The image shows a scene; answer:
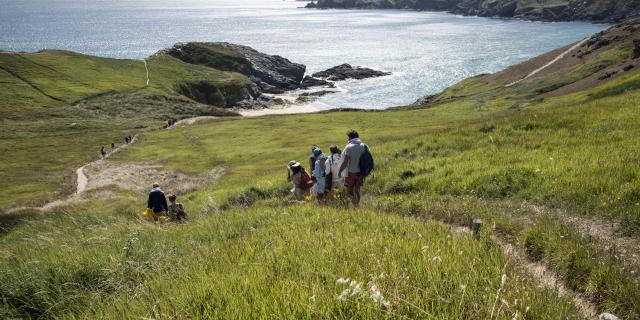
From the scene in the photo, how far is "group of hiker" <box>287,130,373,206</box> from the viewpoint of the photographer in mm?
15789

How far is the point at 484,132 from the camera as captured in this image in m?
26.0

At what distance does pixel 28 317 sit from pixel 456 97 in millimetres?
99455

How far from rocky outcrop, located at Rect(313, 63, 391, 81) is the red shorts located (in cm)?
14710

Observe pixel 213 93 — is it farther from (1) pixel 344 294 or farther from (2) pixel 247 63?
(1) pixel 344 294

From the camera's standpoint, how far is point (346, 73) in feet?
537

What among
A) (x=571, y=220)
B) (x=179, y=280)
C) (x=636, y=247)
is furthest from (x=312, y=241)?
(x=571, y=220)

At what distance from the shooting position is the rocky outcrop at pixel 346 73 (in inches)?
6339

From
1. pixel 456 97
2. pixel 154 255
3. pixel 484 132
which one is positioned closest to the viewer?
pixel 154 255

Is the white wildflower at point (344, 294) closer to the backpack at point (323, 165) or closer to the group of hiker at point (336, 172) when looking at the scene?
the group of hiker at point (336, 172)

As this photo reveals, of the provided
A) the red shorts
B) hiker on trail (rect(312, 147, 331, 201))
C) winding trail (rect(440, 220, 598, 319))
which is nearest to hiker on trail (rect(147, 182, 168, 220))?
hiker on trail (rect(312, 147, 331, 201))

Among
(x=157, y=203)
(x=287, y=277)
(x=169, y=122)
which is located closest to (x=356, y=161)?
(x=287, y=277)

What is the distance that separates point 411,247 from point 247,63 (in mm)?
164050

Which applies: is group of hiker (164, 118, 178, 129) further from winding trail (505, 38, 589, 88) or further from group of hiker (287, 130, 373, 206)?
group of hiker (287, 130, 373, 206)

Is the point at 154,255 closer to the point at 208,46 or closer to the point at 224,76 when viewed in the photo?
the point at 224,76
